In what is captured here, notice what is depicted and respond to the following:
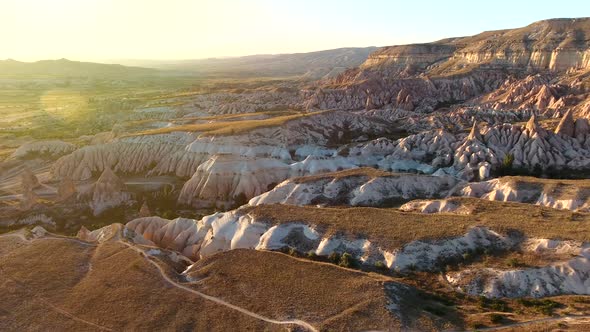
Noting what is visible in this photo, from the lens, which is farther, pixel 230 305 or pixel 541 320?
pixel 230 305

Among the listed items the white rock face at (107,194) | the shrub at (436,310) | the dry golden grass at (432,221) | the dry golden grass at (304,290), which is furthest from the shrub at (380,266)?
the white rock face at (107,194)

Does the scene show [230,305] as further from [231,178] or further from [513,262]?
[231,178]

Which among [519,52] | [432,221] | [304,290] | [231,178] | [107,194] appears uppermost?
[519,52]

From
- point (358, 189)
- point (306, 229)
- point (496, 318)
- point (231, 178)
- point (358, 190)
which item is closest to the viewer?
point (496, 318)

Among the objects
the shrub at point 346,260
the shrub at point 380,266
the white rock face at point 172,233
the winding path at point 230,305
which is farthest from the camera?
the white rock face at point 172,233

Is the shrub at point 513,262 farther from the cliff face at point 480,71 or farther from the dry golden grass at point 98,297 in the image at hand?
the cliff face at point 480,71

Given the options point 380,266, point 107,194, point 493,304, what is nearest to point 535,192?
point 493,304

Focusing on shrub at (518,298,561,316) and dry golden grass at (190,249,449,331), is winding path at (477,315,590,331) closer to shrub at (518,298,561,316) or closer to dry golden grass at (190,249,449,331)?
shrub at (518,298,561,316)

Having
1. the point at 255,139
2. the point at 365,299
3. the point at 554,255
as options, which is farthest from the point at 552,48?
the point at 365,299
